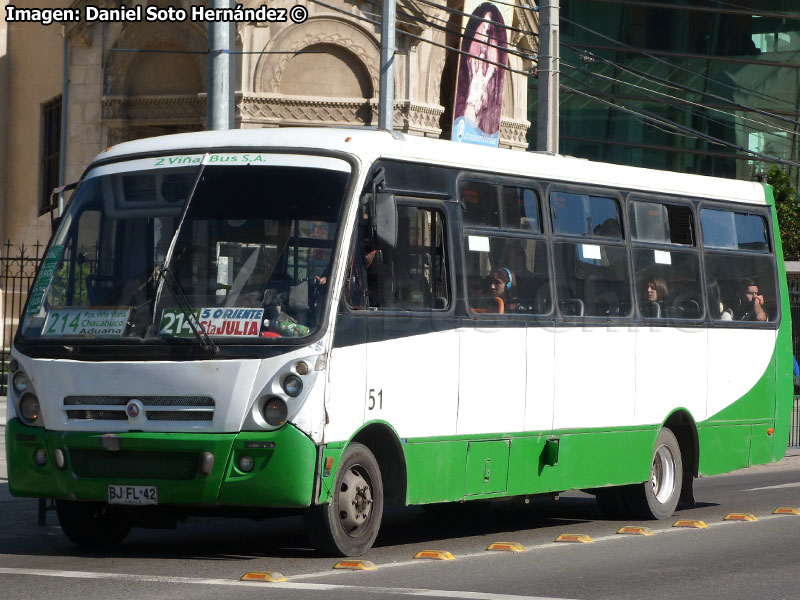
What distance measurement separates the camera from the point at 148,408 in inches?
386

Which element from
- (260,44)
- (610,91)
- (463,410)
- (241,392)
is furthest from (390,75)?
(610,91)

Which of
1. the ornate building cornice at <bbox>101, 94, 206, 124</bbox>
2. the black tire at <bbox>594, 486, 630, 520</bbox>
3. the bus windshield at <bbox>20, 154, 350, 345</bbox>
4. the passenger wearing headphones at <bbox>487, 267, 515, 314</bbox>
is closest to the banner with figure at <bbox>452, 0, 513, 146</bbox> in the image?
the ornate building cornice at <bbox>101, 94, 206, 124</bbox>

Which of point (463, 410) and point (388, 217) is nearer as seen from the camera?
point (388, 217)

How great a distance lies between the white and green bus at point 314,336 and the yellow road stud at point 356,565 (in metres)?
0.21

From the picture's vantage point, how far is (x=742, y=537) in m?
11.7

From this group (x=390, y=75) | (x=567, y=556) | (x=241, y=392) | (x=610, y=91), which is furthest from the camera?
(x=610, y=91)

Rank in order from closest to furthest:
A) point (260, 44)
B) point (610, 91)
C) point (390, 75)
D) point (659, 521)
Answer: point (659, 521) < point (390, 75) < point (260, 44) < point (610, 91)

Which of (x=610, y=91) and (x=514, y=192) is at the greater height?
(x=610, y=91)

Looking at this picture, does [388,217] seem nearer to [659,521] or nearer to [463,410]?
[463,410]

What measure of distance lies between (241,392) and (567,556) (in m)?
2.51

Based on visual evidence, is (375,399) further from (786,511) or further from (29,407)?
(786,511)

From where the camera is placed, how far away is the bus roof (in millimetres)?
10422

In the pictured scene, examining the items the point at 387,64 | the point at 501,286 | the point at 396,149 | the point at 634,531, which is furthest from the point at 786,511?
the point at 387,64

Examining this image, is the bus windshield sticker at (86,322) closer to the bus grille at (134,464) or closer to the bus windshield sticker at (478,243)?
the bus grille at (134,464)
